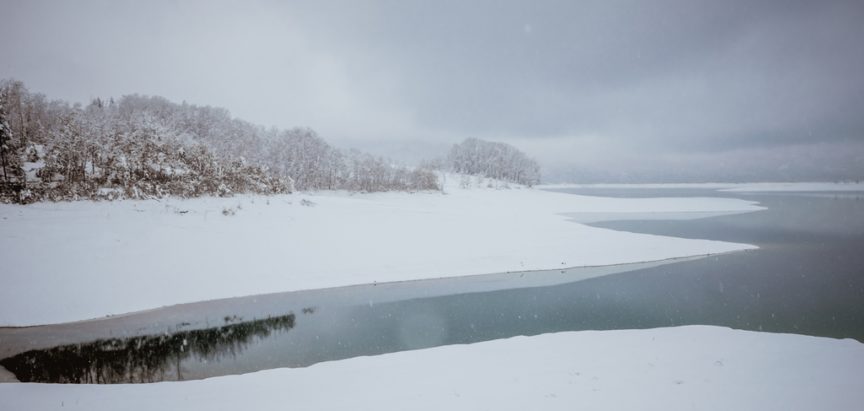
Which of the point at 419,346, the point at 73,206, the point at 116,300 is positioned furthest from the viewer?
the point at 73,206

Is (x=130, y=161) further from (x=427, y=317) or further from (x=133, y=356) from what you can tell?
(x=427, y=317)

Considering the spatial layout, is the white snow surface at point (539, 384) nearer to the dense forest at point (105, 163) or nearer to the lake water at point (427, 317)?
the lake water at point (427, 317)

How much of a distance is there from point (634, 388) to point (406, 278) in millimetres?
14417

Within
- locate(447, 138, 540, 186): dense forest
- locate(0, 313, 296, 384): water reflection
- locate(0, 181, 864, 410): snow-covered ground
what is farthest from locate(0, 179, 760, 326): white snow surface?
locate(447, 138, 540, 186): dense forest

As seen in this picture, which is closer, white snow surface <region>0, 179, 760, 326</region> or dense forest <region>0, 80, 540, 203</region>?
white snow surface <region>0, 179, 760, 326</region>

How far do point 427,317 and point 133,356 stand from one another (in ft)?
32.7

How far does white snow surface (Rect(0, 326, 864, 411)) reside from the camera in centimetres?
761

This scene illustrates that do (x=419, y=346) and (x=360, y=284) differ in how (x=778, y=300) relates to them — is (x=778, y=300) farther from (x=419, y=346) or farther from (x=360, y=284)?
(x=360, y=284)

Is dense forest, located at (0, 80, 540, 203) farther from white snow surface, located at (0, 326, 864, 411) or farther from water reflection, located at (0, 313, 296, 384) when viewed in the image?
white snow surface, located at (0, 326, 864, 411)

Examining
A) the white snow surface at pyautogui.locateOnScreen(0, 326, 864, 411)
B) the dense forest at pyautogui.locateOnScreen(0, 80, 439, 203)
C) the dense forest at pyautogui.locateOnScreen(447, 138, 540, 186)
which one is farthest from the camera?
the dense forest at pyautogui.locateOnScreen(447, 138, 540, 186)

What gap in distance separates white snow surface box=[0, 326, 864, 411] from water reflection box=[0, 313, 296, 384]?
5.92 feet

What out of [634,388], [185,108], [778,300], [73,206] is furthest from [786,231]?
[185,108]

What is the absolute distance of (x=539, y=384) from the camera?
27.6ft

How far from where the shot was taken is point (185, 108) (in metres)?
84.7
